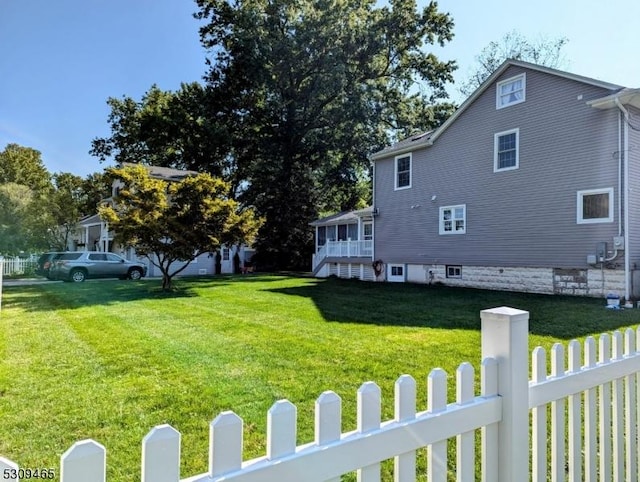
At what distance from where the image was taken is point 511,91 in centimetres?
1373

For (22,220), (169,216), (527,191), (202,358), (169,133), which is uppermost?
(169,133)

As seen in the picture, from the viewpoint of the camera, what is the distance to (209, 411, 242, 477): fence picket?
40.4 inches

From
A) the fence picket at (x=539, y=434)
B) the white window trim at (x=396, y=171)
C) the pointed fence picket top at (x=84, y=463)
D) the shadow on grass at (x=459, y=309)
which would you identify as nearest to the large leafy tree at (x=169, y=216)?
the shadow on grass at (x=459, y=309)

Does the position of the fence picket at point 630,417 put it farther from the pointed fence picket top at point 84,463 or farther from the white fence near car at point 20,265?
the white fence near car at point 20,265

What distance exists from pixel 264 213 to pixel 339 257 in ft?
25.3

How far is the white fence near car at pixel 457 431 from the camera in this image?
3.38 feet

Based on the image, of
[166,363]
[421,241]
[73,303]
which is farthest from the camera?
[421,241]

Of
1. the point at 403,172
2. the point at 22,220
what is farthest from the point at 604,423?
the point at 22,220

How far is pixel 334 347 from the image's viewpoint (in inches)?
216

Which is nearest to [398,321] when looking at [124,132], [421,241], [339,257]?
[421,241]

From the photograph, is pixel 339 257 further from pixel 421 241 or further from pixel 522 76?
pixel 522 76

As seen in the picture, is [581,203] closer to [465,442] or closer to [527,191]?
[527,191]

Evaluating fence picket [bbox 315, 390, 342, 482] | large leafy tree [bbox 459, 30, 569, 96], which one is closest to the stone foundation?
fence picket [bbox 315, 390, 342, 482]

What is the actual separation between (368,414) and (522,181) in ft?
45.0
